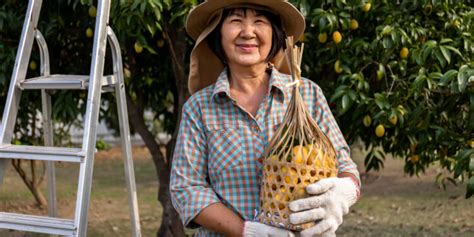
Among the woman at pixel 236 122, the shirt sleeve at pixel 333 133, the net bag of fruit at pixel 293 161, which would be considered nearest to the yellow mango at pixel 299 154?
the net bag of fruit at pixel 293 161

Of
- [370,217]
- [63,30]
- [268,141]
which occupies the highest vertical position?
[63,30]

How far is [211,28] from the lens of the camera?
2381 millimetres

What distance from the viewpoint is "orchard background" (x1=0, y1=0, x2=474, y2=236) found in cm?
361

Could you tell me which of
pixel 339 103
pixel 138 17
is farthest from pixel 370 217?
pixel 138 17

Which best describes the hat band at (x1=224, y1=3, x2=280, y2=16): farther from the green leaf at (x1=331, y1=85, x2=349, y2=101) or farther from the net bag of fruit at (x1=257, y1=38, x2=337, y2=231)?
the green leaf at (x1=331, y1=85, x2=349, y2=101)

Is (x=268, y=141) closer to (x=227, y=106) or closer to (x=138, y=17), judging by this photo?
(x=227, y=106)

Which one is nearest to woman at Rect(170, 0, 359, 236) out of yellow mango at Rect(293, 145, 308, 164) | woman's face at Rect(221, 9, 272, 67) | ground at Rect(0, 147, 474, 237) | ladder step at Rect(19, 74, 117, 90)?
woman's face at Rect(221, 9, 272, 67)

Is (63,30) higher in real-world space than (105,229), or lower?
higher

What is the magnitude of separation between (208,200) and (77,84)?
1.11 m

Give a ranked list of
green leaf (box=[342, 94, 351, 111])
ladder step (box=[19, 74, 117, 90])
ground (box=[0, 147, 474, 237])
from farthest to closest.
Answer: ground (box=[0, 147, 474, 237]) < green leaf (box=[342, 94, 351, 111]) < ladder step (box=[19, 74, 117, 90])

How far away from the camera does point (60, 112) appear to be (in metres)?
4.47

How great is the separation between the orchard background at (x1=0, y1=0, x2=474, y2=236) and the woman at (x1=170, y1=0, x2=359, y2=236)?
3.36ft

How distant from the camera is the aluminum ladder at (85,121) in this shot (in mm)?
2816

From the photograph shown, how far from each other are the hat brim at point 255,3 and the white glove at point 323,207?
60cm
